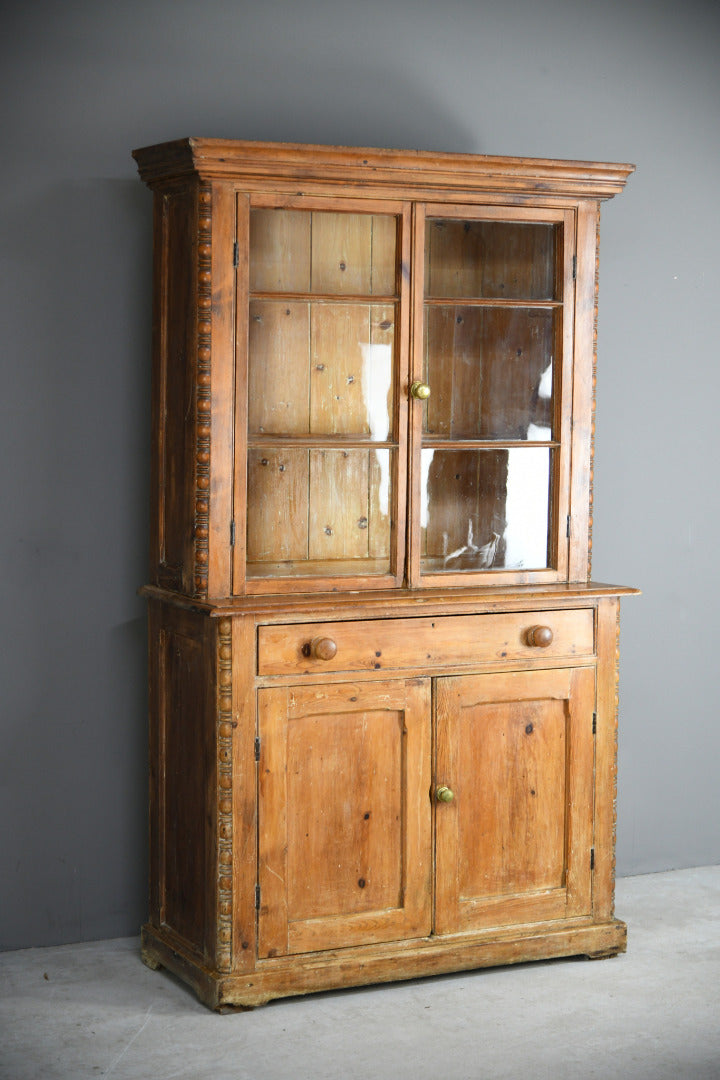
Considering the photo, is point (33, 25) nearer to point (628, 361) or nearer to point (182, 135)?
point (182, 135)

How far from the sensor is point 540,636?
3.39m

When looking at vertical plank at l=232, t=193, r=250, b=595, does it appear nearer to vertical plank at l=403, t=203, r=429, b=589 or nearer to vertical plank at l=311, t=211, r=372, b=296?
vertical plank at l=311, t=211, r=372, b=296

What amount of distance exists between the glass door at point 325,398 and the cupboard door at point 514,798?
439 mm

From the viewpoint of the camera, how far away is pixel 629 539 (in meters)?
4.17

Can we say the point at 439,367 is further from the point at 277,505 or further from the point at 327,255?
the point at 277,505

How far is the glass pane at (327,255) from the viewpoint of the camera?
3232mm

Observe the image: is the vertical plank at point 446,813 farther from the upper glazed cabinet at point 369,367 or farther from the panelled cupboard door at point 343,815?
the upper glazed cabinet at point 369,367

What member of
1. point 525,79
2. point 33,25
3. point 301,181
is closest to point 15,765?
point 301,181

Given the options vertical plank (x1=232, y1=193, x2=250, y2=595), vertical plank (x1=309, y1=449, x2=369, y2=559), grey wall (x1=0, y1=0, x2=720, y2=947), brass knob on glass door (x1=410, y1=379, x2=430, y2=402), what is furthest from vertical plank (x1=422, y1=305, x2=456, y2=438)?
grey wall (x1=0, y1=0, x2=720, y2=947)

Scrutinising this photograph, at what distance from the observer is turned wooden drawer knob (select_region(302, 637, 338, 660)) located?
3.15m

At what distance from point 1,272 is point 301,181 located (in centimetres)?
84

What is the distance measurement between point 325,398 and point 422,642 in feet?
2.24

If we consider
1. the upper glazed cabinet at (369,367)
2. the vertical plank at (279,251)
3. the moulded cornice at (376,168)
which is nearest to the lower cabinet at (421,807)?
the upper glazed cabinet at (369,367)

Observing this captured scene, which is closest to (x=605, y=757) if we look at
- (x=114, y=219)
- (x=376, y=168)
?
(x=376, y=168)
